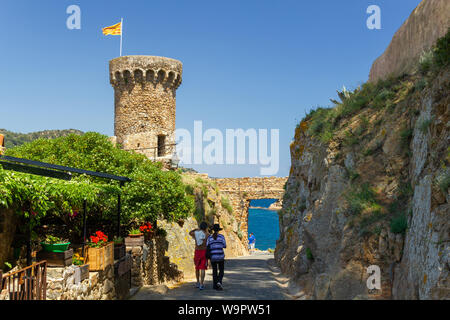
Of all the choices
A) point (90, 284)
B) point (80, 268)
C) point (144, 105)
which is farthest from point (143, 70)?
point (80, 268)

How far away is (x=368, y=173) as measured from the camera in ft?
28.0

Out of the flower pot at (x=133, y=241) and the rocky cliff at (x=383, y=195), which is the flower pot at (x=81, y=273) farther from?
the rocky cliff at (x=383, y=195)

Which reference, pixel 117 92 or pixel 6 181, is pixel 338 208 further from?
pixel 117 92

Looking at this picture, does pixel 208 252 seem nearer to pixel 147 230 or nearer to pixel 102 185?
pixel 102 185

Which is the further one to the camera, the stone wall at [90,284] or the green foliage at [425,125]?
the green foliage at [425,125]

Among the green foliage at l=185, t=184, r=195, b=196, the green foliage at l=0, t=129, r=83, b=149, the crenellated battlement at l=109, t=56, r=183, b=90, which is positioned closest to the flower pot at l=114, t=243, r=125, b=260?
the green foliage at l=185, t=184, r=195, b=196

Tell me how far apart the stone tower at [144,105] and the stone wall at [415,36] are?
56.2 ft

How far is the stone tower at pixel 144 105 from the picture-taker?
2714 centimetres

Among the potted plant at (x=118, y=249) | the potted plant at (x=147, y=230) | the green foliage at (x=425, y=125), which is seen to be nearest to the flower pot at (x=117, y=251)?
the potted plant at (x=118, y=249)

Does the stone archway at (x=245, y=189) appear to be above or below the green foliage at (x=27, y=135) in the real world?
below

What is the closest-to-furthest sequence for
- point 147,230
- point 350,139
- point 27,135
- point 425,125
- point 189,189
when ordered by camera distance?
point 425,125
point 350,139
point 147,230
point 189,189
point 27,135

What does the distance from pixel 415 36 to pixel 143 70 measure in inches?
799

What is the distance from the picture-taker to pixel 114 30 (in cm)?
2798
